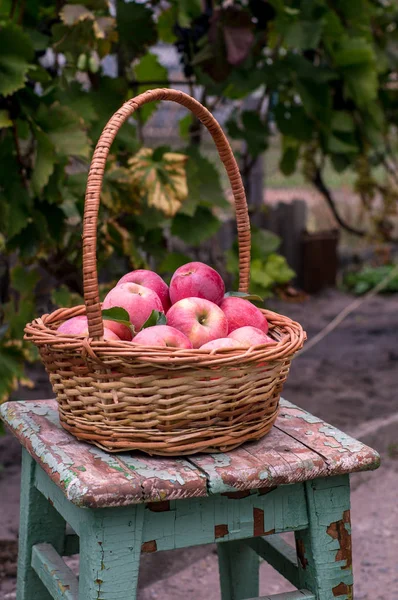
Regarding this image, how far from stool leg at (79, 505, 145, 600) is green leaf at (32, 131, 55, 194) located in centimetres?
104

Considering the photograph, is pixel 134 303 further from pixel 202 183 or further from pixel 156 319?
pixel 202 183

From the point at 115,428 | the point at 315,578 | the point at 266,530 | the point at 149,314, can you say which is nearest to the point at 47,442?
the point at 115,428

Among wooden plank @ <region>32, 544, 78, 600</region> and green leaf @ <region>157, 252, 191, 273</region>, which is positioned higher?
green leaf @ <region>157, 252, 191, 273</region>

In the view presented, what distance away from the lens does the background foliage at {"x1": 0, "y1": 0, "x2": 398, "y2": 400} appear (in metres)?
2.18

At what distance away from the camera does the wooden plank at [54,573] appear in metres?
1.42

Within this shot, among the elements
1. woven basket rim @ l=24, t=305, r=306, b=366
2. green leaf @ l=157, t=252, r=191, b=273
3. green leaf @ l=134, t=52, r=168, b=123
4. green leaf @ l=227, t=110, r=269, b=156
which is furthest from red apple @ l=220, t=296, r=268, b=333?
green leaf @ l=227, t=110, r=269, b=156

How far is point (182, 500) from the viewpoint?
1.30 m

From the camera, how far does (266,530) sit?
136cm

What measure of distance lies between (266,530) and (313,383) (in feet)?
8.13

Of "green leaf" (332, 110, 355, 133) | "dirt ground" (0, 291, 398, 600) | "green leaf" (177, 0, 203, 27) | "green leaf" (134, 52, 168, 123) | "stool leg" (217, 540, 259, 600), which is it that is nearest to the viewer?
"stool leg" (217, 540, 259, 600)

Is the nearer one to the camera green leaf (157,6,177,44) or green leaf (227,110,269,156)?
green leaf (157,6,177,44)

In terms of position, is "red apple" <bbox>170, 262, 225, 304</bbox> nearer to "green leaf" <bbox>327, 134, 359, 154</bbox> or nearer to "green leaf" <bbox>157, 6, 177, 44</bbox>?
"green leaf" <bbox>157, 6, 177, 44</bbox>

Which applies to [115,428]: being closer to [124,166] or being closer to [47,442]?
[47,442]

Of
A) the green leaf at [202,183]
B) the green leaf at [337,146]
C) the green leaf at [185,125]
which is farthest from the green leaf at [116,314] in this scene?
the green leaf at [185,125]
